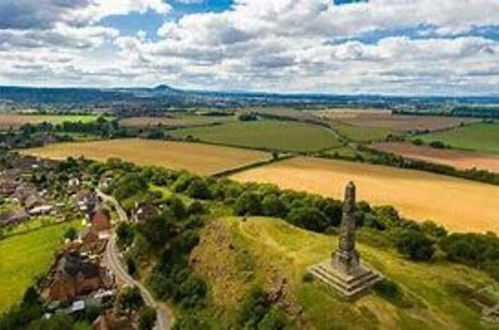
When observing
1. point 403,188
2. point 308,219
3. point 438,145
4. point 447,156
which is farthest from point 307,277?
point 438,145

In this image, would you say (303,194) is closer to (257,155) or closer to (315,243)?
(315,243)

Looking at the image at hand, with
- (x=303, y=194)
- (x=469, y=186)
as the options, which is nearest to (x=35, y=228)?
(x=303, y=194)

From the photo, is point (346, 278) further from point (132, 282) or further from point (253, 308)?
point (132, 282)

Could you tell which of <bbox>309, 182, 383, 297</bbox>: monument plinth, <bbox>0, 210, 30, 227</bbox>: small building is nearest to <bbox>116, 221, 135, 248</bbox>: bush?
<bbox>0, 210, 30, 227</bbox>: small building

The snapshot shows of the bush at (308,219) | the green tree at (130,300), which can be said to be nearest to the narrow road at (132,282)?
the green tree at (130,300)

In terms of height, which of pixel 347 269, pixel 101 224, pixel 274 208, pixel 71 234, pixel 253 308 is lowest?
pixel 71 234

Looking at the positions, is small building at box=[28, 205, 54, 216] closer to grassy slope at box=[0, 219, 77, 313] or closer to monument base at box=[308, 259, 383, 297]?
grassy slope at box=[0, 219, 77, 313]

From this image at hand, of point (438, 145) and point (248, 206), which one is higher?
point (248, 206)
